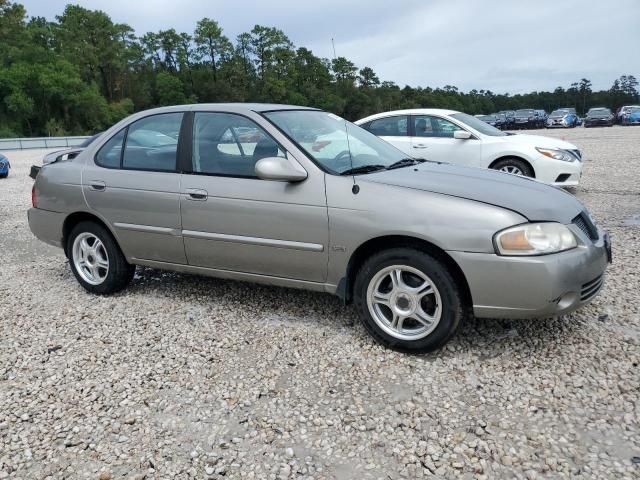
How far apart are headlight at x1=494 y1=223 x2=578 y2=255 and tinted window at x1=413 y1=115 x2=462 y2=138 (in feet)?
19.4

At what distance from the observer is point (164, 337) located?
3.87 m

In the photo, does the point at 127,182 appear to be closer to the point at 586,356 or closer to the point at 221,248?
the point at 221,248

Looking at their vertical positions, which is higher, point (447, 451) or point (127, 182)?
point (127, 182)

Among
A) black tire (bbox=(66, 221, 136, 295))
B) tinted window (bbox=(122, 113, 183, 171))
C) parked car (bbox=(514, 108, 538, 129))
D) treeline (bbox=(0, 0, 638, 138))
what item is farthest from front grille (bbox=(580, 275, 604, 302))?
treeline (bbox=(0, 0, 638, 138))

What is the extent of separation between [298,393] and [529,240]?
1593mm

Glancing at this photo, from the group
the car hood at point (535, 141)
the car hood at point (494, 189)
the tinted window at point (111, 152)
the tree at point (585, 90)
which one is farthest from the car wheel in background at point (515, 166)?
the tree at point (585, 90)

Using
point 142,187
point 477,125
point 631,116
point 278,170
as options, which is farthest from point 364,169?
point 631,116

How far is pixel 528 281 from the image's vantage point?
3051 mm

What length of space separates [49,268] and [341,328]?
3.67 metres

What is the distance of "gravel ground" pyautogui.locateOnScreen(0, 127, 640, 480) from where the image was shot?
249 cm

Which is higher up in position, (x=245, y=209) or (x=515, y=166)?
(x=245, y=209)

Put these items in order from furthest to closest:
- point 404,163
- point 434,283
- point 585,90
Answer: point 585,90, point 404,163, point 434,283

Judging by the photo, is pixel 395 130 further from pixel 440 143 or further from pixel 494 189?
pixel 494 189

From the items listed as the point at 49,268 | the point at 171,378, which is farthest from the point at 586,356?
the point at 49,268
